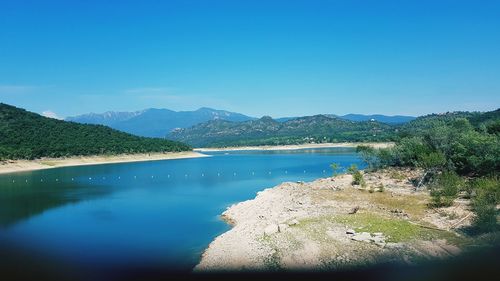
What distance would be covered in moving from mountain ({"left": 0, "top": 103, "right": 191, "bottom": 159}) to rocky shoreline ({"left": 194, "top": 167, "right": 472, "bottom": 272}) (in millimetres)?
59875

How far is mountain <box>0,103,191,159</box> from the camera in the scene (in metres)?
78.8

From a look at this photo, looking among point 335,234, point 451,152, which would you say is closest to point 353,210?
point 335,234

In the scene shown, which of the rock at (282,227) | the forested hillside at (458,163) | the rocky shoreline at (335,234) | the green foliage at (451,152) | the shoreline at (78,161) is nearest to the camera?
the rocky shoreline at (335,234)

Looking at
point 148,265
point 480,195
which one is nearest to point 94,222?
point 148,265

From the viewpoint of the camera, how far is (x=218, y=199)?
38250mm

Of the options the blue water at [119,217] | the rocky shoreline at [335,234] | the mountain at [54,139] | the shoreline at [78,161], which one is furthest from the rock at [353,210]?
the mountain at [54,139]

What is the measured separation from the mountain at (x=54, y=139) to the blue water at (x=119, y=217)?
2458 cm

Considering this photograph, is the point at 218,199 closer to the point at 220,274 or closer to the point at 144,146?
the point at 220,274

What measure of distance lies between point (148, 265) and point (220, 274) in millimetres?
3571

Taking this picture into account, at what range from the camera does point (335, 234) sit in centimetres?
2027

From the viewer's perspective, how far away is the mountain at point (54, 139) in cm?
7881

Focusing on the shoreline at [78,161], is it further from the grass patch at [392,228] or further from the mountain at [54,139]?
the grass patch at [392,228]

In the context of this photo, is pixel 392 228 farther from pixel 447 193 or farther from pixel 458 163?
pixel 458 163

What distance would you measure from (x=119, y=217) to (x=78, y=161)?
189ft
